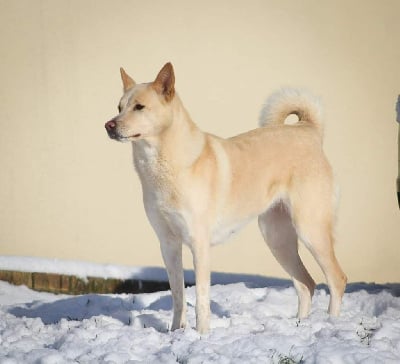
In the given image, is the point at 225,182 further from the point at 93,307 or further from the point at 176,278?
the point at 93,307

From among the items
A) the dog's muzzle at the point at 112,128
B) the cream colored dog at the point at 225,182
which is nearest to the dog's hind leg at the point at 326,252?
the cream colored dog at the point at 225,182

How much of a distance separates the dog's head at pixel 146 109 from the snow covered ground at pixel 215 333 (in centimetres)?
133

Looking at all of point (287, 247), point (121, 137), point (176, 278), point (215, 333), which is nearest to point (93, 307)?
point (176, 278)

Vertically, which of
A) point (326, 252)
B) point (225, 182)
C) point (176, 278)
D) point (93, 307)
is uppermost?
point (225, 182)

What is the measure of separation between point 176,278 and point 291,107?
1.82 metres

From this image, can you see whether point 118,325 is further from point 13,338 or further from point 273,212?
point 273,212

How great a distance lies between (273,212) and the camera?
18.1ft

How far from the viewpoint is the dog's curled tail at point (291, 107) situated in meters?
5.55

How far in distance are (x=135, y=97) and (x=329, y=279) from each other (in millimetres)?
2192

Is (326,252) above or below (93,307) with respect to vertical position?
above

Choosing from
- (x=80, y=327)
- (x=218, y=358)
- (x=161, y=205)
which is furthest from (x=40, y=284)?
(x=218, y=358)

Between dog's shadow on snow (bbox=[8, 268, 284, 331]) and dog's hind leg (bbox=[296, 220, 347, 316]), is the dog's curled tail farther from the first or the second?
dog's shadow on snow (bbox=[8, 268, 284, 331])

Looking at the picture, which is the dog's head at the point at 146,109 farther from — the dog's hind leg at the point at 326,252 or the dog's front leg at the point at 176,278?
the dog's hind leg at the point at 326,252

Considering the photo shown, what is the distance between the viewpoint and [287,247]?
5.55m
